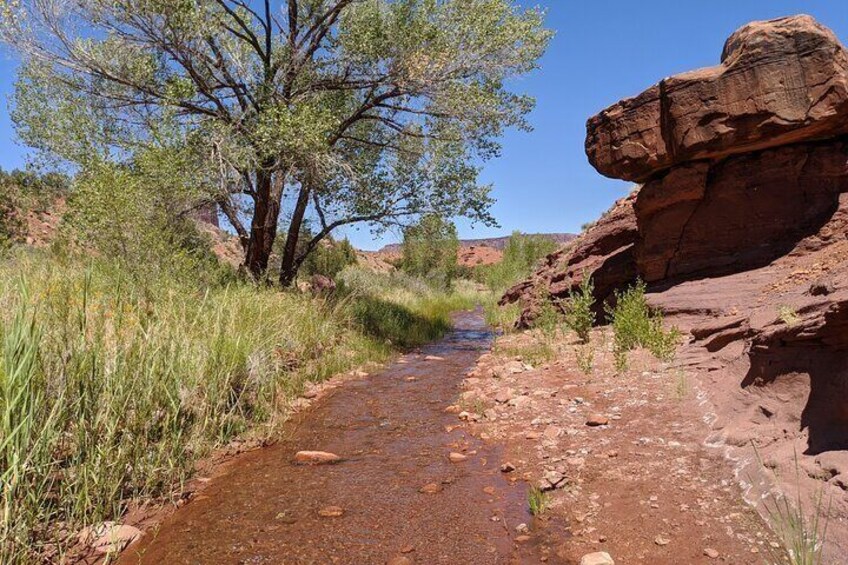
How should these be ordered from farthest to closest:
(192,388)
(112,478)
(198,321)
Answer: (198,321) < (192,388) < (112,478)

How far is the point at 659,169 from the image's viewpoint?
10.7 m

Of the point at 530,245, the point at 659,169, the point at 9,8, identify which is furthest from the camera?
the point at 530,245

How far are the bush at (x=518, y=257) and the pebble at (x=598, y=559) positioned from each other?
26503mm

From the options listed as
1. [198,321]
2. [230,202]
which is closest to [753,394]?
[198,321]

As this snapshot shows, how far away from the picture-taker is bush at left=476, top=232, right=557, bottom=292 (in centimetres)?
3200

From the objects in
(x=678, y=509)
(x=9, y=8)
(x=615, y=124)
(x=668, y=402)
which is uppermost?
(x=9, y=8)

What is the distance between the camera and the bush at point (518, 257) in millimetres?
32000

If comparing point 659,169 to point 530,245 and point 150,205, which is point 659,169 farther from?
point 530,245

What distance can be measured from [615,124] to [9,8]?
470 inches

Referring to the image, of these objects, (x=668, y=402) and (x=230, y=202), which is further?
(x=230, y=202)

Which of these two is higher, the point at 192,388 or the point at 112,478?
the point at 192,388

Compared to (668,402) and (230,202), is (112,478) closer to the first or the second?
(668,402)

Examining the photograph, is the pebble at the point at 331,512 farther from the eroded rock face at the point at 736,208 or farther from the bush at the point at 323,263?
the bush at the point at 323,263

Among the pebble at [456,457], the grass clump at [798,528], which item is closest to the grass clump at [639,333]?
the pebble at [456,457]
